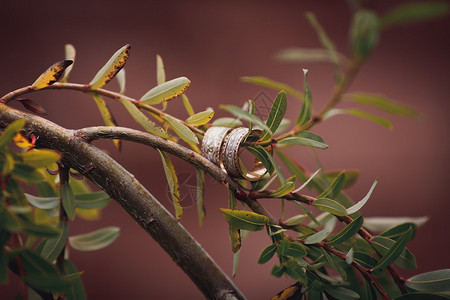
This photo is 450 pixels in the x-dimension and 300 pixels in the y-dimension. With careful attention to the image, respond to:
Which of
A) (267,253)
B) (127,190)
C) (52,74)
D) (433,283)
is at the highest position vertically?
(52,74)

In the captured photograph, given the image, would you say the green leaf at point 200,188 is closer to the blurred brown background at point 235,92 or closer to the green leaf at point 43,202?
the green leaf at point 43,202

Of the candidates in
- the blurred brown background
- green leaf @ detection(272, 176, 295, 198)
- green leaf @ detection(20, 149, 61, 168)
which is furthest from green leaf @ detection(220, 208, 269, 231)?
the blurred brown background

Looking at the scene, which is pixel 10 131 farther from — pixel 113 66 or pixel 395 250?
pixel 395 250

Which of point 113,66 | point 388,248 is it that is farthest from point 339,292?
point 113,66

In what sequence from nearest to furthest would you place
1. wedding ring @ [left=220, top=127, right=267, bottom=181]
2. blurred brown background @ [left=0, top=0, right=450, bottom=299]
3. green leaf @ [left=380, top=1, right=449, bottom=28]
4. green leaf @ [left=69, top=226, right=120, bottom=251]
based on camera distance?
green leaf @ [left=380, top=1, right=449, bottom=28], wedding ring @ [left=220, top=127, right=267, bottom=181], green leaf @ [left=69, top=226, right=120, bottom=251], blurred brown background @ [left=0, top=0, right=450, bottom=299]

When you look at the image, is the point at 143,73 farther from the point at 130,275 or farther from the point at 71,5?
the point at 130,275

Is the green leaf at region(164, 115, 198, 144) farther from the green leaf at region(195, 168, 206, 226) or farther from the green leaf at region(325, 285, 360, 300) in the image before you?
the green leaf at region(325, 285, 360, 300)

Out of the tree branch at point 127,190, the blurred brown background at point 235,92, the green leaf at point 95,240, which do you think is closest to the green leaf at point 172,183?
the tree branch at point 127,190
